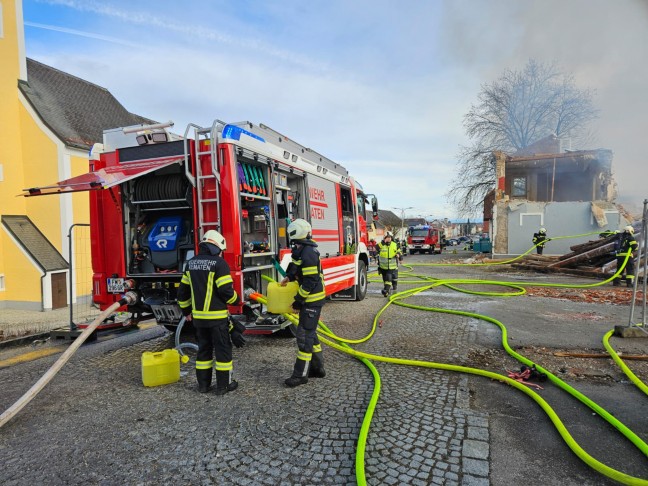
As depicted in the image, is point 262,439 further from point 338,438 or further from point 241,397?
point 241,397

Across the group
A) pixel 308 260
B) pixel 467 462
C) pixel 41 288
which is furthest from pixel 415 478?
pixel 41 288

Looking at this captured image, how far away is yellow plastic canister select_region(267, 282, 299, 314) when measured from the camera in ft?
14.9

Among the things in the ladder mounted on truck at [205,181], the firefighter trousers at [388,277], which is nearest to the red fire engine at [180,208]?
the ladder mounted on truck at [205,181]

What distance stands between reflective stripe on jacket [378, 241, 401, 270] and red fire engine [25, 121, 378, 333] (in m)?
4.08

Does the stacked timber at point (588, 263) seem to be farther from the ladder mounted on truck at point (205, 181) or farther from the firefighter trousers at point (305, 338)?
the ladder mounted on truck at point (205, 181)

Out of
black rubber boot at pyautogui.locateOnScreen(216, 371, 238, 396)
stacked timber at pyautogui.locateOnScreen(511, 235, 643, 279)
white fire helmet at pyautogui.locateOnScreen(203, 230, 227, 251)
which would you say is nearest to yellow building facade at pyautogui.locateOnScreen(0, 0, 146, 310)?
white fire helmet at pyautogui.locateOnScreen(203, 230, 227, 251)

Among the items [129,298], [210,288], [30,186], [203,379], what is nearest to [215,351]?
[203,379]

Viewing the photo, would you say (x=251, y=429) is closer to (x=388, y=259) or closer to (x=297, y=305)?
(x=297, y=305)

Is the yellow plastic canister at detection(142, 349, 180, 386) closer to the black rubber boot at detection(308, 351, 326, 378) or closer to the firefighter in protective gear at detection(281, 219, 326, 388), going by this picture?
the firefighter in protective gear at detection(281, 219, 326, 388)

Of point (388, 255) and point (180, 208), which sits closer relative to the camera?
point (180, 208)

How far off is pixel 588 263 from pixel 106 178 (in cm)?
1589

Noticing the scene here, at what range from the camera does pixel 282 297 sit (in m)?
4.53

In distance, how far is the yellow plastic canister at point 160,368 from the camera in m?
4.20

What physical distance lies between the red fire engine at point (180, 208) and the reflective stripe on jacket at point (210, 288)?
2.49 ft
